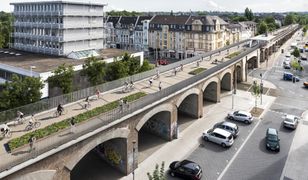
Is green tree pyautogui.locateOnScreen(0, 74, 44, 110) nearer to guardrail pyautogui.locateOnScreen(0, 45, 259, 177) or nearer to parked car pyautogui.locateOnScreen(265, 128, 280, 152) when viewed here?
guardrail pyautogui.locateOnScreen(0, 45, 259, 177)

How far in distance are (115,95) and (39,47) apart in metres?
43.7

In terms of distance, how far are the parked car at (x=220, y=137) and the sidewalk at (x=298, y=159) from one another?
6.97m

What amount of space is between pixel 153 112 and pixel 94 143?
9738mm

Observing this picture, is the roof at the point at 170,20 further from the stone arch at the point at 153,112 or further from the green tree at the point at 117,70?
the stone arch at the point at 153,112

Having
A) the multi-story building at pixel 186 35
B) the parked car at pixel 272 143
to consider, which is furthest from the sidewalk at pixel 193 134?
the multi-story building at pixel 186 35

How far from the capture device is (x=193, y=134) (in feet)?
136

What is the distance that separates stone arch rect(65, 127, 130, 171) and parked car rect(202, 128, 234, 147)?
13.0 meters

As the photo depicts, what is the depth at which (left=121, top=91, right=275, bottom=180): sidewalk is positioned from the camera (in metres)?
32.7

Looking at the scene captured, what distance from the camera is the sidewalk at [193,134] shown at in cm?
3272

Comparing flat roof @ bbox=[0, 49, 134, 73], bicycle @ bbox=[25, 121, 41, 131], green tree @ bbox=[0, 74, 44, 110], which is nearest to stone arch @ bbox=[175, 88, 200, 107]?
green tree @ bbox=[0, 74, 44, 110]

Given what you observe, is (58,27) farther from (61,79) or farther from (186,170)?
(186,170)

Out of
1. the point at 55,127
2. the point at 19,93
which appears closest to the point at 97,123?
the point at 55,127

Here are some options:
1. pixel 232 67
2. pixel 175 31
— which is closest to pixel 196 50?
pixel 175 31

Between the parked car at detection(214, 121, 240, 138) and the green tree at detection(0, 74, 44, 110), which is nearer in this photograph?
the green tree at detection(0, 74, 44, 110)
